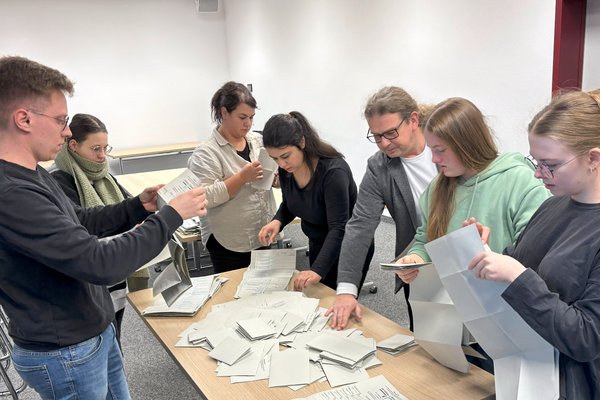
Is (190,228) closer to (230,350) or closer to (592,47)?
(230,350)

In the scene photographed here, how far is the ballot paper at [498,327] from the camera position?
1.03m

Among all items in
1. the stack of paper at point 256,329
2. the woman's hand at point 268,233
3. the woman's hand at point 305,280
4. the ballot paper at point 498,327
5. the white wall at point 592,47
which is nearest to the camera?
the ballot paper at point 498,327

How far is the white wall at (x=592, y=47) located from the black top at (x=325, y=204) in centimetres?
194

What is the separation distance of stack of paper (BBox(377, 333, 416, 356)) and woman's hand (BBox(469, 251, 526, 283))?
0.51 meters

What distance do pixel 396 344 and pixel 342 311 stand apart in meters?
0.24

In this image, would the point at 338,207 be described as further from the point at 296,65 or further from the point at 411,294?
the point at 296,65

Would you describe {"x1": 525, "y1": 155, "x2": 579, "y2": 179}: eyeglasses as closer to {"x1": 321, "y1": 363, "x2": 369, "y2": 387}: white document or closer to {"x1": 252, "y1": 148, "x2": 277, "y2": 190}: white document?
{"x1": 321, "y1": 363, "x2": 369, "y2": 387}: white document

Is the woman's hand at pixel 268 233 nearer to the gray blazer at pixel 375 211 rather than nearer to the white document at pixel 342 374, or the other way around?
the gray blazer at pixel 375 211

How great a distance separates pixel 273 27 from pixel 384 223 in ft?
10.7

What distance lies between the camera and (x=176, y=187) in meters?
1.67

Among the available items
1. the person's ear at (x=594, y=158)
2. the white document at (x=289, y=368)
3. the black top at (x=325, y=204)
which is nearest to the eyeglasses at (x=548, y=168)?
the person's ear at (x=594, y=158)

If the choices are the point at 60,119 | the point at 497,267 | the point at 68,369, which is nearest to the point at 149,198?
the point at 60,119

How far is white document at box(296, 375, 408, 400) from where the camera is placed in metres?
1.23

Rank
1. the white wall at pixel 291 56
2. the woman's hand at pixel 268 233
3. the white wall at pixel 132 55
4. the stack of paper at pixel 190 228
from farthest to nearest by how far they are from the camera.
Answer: the white wall at pixel 132 55
the white wall at pixel 291 56
the stack of paper at pixel 190 228
the woman's hand at pixel 268 233
